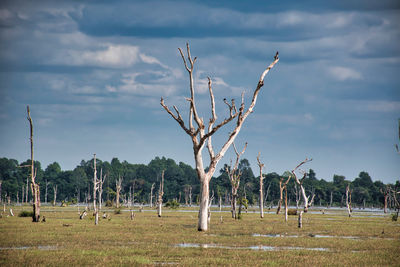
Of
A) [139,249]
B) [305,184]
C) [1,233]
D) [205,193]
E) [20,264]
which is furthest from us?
[305,184]

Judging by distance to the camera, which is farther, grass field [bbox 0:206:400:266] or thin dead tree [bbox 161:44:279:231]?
thin dead tree [bbox 161:44:279:231]

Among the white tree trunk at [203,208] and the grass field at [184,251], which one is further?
the white tree trunk at [203,208]

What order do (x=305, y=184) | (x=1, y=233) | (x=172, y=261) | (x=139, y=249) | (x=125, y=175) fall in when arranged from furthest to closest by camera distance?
(x=125, y=175) < (x=305, y=184) < (x=1, y=233) < (x=139, y=249) < (x=172, y=261)

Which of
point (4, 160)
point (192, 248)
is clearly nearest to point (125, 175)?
point (4, 160)

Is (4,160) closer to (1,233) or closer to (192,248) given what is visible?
(1,233)

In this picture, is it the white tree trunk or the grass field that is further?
the white tree trunk

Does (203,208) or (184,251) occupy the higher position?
(203,208)

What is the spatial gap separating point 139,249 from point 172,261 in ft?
14.3

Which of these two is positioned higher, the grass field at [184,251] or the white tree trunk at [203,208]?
the white tree trunk at [203,208]

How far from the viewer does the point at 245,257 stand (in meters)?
21.9

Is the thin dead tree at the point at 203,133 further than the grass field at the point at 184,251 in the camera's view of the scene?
Yes

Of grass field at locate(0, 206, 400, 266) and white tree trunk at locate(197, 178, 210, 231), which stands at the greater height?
white tree trunk at locate(197, 178, 210, 231)

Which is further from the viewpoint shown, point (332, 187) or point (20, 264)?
point (332, 187)

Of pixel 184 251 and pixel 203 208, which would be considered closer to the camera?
pixel 184 251
